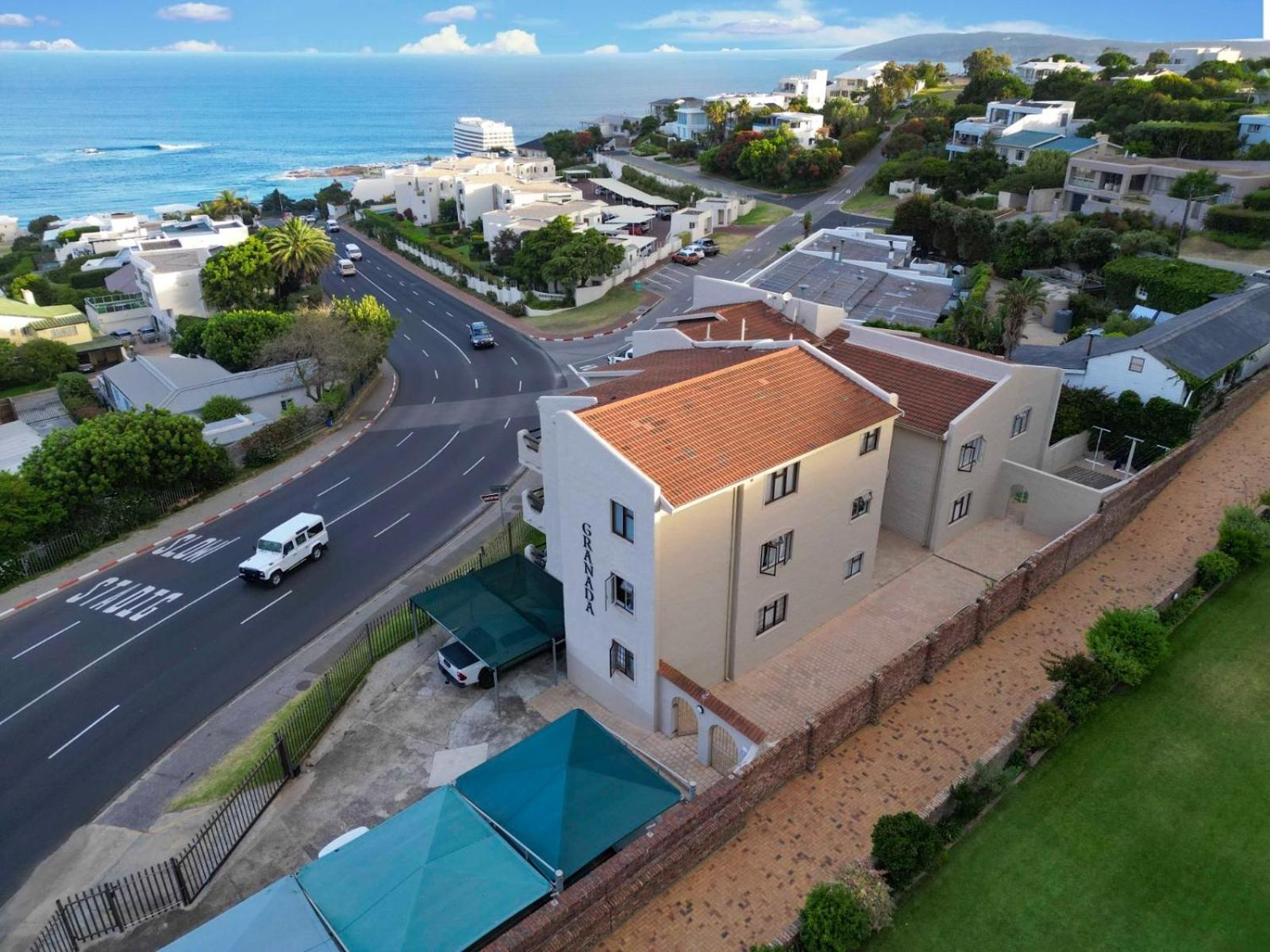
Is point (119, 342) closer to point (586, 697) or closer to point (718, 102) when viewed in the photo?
point (586, 697)

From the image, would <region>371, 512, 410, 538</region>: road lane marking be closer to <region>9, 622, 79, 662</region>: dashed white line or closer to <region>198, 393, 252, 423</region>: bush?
<region>9, 622, 79, 662</region>: dashed white line

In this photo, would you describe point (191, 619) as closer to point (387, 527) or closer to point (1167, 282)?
point (387, 527)

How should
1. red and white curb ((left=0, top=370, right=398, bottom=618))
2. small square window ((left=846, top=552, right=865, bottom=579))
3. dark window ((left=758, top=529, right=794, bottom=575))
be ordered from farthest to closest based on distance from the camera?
red and white curb ((left=0, top=370, right=398, bottom=618)) < small square window ((left=846, top=552, right=865, bottom=579)) < dark window ((left=758, top=529, right=794, bottom=575))

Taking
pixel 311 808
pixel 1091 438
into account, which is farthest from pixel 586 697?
pixel 1091 438

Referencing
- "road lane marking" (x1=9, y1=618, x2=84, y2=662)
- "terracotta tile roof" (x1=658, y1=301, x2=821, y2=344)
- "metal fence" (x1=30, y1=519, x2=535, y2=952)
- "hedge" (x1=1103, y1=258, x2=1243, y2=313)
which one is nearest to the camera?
"metal fence" (x1=30, y1=519, x2=535, y2=952)

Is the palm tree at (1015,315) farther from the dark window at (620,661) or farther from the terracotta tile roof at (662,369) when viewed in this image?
the dark window at (620,661)

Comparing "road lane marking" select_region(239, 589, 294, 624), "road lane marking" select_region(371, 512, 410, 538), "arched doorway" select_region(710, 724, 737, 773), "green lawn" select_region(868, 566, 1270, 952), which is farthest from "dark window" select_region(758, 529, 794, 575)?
"road lane marking" select_region(371, 512, 410, 538)
